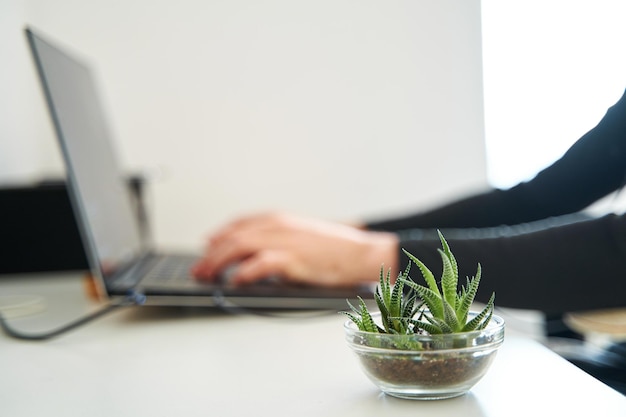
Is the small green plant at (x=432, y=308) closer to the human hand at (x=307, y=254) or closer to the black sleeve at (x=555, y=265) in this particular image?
the black sleeve at (x=555, y=265)

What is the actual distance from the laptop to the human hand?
2 cm

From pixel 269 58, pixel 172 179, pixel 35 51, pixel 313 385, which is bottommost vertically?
pixel 172 179

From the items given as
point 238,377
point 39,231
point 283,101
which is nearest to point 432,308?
point 238,377

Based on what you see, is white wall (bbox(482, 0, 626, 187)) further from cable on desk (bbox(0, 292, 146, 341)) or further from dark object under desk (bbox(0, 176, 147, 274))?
cable on desk (bbox(0, 292, 146, 341))

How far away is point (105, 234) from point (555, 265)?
1.97 ft

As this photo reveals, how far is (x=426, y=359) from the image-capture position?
46cm

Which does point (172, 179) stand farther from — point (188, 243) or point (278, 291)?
point (278, 291)

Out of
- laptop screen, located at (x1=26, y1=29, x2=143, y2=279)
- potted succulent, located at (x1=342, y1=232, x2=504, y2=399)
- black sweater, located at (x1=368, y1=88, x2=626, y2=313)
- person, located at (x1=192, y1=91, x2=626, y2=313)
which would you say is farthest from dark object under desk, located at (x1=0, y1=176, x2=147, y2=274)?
potted succulent, located at (x1=342, y1=232, x2=504, y2=399)

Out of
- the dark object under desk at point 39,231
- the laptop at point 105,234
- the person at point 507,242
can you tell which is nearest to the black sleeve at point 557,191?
the person at point 507,242

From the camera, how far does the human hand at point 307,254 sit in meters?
0.94

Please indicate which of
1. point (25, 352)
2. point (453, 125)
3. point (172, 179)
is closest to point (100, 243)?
point (25, 352)

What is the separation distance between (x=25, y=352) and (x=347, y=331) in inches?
14.7

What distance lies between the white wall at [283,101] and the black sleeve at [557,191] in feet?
1.60

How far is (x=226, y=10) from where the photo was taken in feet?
5.86
